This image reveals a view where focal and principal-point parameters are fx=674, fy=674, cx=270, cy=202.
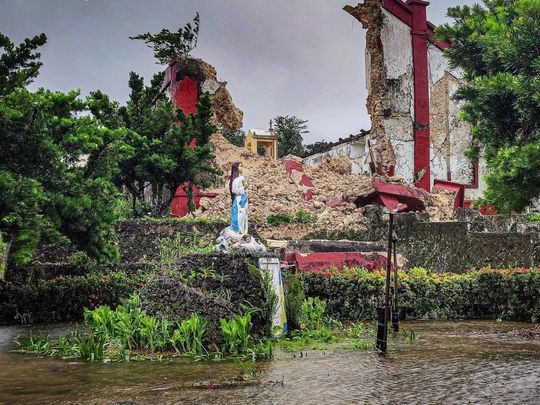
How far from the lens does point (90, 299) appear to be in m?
14.7

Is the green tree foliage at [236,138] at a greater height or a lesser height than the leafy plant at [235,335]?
greater

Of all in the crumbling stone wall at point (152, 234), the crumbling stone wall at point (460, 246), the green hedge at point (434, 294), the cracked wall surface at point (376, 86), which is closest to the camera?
the green hedge at point (434, 294)

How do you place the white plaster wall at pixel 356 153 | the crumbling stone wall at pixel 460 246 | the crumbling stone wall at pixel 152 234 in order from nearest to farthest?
the crumbling stone wall at pixel 460 246 → the crumbling stone wall at pixel 152 234 → the white plaster wall at pixel 356 153

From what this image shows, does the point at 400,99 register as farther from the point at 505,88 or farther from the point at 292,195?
the point at 505,88

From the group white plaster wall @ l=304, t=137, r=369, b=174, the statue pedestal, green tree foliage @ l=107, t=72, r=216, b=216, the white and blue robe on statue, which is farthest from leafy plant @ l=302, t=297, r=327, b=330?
white plaster wall @ l=304, t=137, r=369, b=174

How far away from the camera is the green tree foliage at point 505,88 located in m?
12.1

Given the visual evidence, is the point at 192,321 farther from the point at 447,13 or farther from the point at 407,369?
the point at 447,13

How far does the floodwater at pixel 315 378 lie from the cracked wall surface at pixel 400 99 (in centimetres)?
1887

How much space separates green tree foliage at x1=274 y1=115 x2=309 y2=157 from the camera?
4519 cm

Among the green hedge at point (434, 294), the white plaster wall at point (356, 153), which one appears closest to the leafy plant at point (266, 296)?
the green hedge at point (434, 294)

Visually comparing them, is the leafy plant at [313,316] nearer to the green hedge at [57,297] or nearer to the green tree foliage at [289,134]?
the green hedge at [57,297]

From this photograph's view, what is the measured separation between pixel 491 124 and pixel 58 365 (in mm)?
9833

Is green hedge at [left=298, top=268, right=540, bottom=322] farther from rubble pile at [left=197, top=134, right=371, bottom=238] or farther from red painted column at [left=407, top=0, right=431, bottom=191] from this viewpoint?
red painted column at [left=407, top=0, right=431, bottom=191]

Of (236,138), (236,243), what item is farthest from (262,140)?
(236,243)
